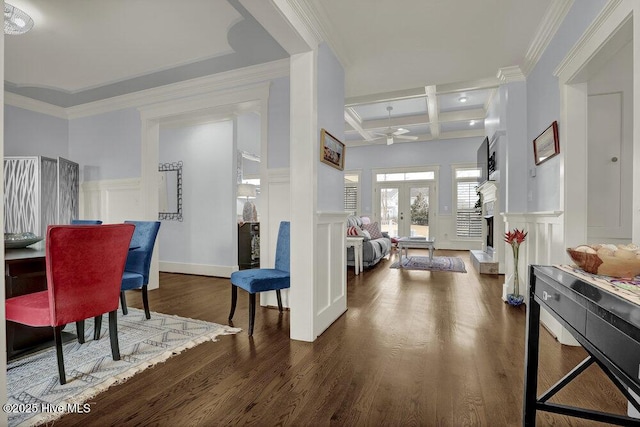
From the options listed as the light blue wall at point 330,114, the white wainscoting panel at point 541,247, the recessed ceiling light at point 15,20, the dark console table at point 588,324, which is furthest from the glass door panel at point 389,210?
the recessed ceiling light at point 15,20

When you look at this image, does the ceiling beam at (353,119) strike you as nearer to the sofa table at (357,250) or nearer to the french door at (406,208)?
the french door at (406,208)

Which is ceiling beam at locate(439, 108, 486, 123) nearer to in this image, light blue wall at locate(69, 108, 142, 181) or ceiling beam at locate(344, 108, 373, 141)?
ceiling beam at locate(344, 108, 373, 141)

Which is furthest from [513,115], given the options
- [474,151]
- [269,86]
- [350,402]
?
[474,151]

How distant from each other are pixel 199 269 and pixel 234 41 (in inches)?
137

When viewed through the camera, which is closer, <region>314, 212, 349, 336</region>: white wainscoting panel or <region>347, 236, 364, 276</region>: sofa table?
<region>314, 212, 349, 336</region>: white wainscoting panel

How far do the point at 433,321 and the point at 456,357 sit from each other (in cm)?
73

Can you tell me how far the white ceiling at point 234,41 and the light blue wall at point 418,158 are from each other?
5.38 metres

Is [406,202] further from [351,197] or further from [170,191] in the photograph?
[170,191]

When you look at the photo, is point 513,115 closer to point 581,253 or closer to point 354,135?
point 581,253

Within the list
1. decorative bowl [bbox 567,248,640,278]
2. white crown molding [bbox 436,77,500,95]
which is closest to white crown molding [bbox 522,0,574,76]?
white crown molding [bbox 436,77,500,95]

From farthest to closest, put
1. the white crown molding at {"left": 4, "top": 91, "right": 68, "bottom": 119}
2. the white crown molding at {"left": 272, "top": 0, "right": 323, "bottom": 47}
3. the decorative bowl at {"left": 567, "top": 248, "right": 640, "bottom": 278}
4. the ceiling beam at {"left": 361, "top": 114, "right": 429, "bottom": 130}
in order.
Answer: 1. the ceiling beam at {"left": 361, "top": 114, "right": 429, "bottom": 130}
2. the white crown molding at {"left": 4, "top": 91, "right": 68, "bottom": 119}
3. the white crown molding at {"left": 272, "top": 0, "right": 323, "bottom": 47}
4. the decorative bowl at {"left": 567, "top": 248, "right": 640, "bottom": 278}

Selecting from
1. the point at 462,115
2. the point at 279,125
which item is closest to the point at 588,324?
the point at 279,125

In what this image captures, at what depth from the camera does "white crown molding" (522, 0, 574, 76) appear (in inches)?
95.5

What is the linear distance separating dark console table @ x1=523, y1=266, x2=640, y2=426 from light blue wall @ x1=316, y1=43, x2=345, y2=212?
1.66 metres
